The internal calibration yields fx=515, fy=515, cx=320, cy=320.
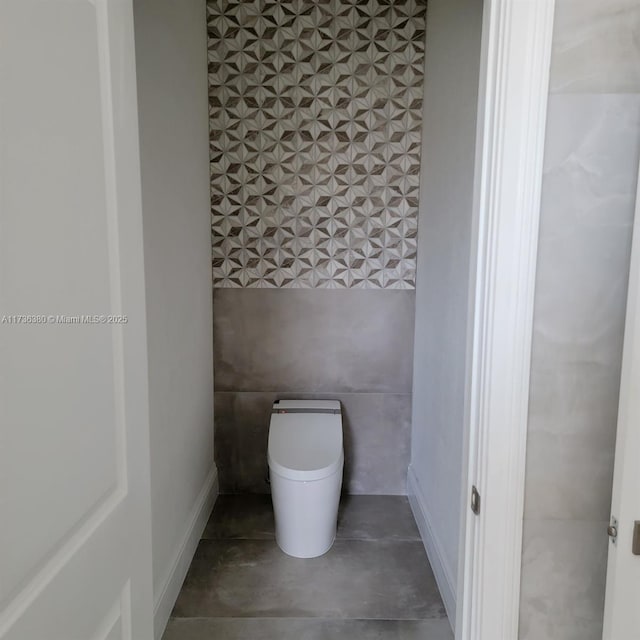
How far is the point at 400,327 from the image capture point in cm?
280

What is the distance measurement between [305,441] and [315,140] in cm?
151

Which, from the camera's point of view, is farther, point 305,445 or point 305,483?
point 305,445

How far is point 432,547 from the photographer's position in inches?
88.5

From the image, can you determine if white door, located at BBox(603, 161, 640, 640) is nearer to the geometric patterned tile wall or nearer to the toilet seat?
the toilet seat

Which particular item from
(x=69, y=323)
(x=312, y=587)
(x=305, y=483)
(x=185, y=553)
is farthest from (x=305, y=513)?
(x=69, y=323)

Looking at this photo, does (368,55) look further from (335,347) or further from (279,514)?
(279,514)

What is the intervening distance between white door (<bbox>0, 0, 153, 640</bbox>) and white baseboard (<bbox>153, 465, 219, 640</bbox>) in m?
0.88

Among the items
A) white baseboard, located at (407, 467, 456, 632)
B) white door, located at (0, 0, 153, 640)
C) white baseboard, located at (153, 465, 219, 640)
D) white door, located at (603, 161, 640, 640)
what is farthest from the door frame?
white baseboard, located at (153, 465, 219, 640)

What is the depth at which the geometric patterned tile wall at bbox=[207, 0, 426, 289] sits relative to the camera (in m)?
2.57

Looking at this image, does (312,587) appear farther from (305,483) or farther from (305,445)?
(305,445)

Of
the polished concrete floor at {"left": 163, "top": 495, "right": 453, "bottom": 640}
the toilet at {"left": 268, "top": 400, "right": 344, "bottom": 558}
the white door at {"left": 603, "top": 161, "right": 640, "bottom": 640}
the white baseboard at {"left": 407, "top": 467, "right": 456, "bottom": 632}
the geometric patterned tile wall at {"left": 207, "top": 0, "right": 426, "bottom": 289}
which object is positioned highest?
the geometric patterned tile wall at {"left": 207, "top": 0, "right": 426, "bottom": 289}

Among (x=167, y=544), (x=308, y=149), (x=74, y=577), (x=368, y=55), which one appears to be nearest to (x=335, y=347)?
(x=308, y=149)

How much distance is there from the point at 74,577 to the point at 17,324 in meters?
0.42

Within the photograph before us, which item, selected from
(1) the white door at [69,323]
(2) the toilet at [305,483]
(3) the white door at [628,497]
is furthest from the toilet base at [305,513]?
(3) the white door at [628,497]
